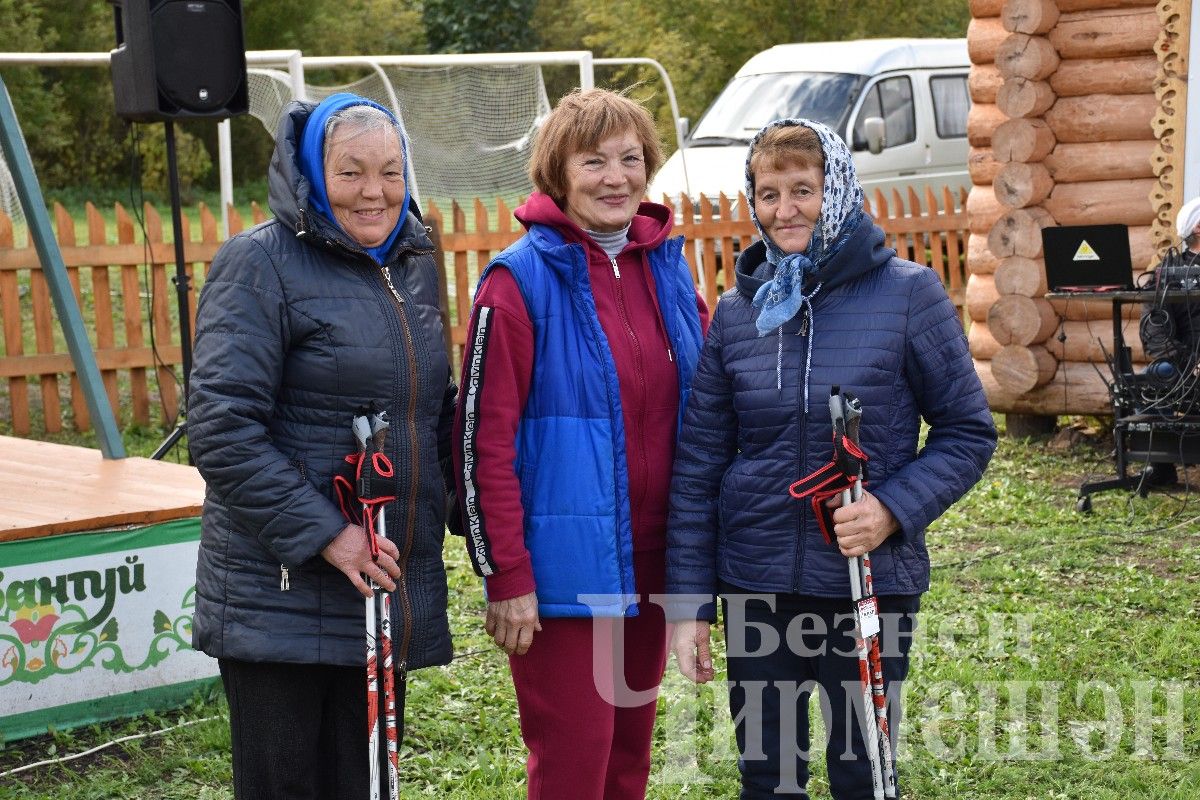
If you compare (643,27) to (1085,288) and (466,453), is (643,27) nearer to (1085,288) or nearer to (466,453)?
(1085,288)

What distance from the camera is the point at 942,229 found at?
→ 1358cm

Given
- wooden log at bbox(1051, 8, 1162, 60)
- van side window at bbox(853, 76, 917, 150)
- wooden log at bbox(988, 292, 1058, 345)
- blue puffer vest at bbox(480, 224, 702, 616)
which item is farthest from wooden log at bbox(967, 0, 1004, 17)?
blue puffer vest at bbox(480, 224, 702, 616)

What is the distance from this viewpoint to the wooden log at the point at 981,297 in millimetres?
8898

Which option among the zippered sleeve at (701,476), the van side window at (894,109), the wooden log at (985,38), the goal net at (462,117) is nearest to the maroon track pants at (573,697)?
the zippered sleeve at (701,476)

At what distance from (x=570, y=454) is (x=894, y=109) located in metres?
11.8

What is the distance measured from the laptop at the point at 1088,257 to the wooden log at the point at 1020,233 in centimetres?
80

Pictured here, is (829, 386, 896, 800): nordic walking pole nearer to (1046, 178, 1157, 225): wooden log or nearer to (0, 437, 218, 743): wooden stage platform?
(0, 437, 218, 743): wooden stage platform

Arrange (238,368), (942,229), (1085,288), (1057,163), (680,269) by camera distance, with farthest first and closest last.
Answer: (942,229) → (1057,163) → (1085,288) → (680,269) → (238,368)

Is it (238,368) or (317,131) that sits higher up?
(317,131)

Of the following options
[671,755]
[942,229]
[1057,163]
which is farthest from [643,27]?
[671,755]

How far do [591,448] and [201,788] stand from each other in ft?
6.64

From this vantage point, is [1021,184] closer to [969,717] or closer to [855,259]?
[969,717]

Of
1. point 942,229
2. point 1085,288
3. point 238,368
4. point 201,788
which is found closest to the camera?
point 238,368

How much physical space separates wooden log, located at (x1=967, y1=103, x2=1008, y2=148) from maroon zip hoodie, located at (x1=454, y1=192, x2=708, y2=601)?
6197mm
